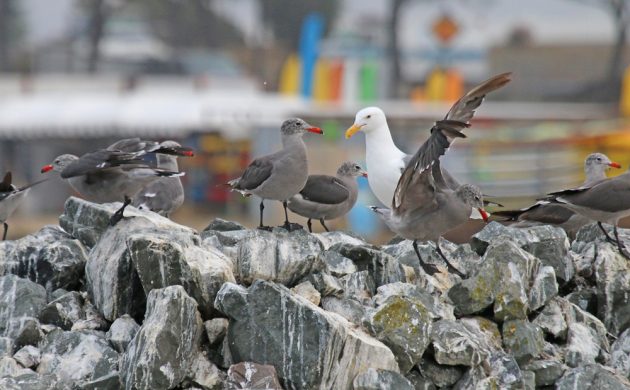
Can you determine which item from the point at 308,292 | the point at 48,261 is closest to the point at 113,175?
the point at 48,261

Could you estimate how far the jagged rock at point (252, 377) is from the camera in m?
6.75

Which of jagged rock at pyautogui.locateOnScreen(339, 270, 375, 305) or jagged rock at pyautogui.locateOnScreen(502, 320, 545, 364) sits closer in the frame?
jagged rock at pyautogui.locateOnScreen(502, 320, 545, 364)

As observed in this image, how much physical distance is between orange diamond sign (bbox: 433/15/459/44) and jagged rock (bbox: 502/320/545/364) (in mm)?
35847

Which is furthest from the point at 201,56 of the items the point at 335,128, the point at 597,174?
the point at 597,174

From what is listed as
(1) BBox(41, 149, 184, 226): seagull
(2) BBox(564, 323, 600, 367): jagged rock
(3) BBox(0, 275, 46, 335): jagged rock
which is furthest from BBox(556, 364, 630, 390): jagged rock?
(3) BBox(0, 275, 46, 335): jagged rock

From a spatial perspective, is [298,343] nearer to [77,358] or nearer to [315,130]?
[77,358]

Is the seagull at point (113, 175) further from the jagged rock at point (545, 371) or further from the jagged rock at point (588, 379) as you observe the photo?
the jagged rock at point (588, 379)

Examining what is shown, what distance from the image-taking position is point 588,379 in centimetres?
736

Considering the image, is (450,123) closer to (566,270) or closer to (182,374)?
(566,270)

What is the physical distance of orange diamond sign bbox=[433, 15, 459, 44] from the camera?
42875mm

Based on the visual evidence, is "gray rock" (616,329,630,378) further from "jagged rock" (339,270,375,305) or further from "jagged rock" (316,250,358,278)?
"jagged rock" (316,250,358,278)

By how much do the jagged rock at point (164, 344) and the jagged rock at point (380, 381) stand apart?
0.94 m

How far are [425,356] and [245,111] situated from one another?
881 inches

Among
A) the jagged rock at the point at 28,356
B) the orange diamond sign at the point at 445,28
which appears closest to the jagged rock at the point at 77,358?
the jagged rock at the point at 28,356
